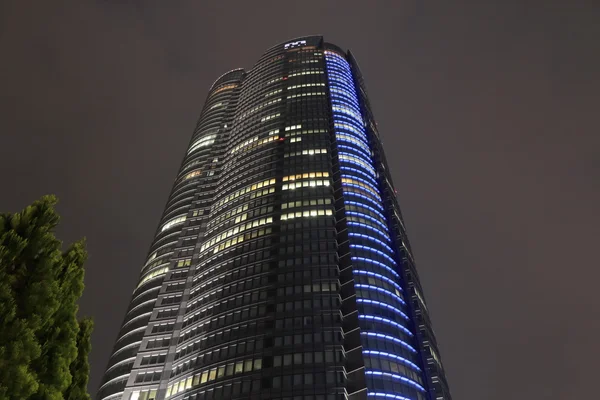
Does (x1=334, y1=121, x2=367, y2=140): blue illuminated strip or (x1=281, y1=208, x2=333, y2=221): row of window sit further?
(x1=334, y1=121, x2=367, y2=140): blue illuminated strip

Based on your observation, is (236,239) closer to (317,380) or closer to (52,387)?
(317,380)

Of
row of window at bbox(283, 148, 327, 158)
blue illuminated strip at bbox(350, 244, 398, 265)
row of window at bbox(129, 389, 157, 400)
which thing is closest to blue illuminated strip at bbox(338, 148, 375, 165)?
row of window at bbox(283, 148, 327, 158)

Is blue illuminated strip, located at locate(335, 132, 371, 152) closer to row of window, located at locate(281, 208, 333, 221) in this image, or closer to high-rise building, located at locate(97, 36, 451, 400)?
high-rise building, located at locate(97, 36, 451, 400)

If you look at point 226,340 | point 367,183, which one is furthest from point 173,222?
point 367,183

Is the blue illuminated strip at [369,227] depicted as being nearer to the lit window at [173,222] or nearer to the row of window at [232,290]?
the row of window at [232,290]

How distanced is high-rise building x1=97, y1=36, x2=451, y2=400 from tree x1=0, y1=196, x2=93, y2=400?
5599cm

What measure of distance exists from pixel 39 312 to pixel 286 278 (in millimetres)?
71059

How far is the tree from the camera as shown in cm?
1577

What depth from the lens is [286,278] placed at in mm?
87000

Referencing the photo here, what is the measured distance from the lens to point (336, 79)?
14488 cm

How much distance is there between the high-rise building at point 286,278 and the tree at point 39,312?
56.0 meters

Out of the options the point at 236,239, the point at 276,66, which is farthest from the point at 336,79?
the point at 236,239

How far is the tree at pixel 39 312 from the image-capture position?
1577cm

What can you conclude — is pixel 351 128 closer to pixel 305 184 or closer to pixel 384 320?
pixel 305 184
